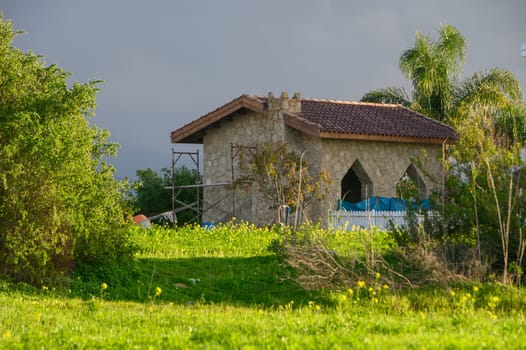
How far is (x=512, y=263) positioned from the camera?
1235 cm

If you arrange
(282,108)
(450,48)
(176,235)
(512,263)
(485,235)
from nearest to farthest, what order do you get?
(512,263) → (485,235) → (176,235) → (282,108) → (450,48)

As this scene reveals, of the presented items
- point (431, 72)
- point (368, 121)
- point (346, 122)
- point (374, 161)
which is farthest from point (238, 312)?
point (431, 72)

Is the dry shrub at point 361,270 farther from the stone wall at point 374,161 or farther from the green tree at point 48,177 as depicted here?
the stone wall at point 374,161

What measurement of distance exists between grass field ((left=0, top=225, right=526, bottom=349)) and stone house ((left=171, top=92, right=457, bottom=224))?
933cm

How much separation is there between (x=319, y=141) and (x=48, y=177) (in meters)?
14.5

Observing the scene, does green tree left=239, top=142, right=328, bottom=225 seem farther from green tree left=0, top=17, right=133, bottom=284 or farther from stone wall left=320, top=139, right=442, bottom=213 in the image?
green tree left=0, top=17, right=133, bottom=284

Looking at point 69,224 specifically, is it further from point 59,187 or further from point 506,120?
point 506,120

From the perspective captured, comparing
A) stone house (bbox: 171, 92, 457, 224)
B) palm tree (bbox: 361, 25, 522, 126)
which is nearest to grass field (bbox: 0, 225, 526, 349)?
stone house (bbox: 171, 92, 457, 224)

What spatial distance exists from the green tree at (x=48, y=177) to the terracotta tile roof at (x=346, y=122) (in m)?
12.5

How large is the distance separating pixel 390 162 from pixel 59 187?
17.0 metres

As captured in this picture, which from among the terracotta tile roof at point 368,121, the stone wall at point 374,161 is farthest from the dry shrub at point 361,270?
the stone wall at point 374,161

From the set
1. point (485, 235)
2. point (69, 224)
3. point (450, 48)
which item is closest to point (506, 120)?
point (450, 48)

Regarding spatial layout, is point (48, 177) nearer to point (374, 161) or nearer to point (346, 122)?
point (346, 122)

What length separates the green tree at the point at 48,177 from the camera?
13359mm
